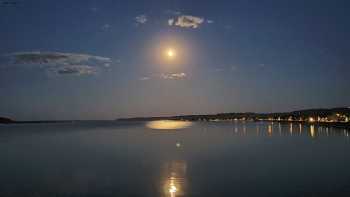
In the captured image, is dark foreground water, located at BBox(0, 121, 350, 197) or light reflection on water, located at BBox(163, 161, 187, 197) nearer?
light reflection on water, located at BBox(163, 161, 187, 197)

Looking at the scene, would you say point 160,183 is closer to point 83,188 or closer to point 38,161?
point 83,188

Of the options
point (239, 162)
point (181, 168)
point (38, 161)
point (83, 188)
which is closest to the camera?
point (83, 188)

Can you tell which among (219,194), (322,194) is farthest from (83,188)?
(322,194)

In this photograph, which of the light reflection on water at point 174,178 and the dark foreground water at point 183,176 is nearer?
the light reflection on water at point 174,178

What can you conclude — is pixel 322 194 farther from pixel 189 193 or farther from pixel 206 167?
pixel 206 167

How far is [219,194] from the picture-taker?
768 inches

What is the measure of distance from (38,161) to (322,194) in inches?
1205

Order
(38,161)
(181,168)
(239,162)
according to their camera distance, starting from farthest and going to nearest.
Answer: (38,161) < (239,162) < (181,168)

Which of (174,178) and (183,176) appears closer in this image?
(174,178)

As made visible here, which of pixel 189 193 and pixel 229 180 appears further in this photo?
pixel 229 180

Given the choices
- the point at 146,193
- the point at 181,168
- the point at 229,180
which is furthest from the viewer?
the point at 181,168

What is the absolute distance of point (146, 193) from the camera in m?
20.0

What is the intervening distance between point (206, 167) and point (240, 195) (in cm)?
1123

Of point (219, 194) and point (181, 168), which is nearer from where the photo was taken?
point (219, 194)
